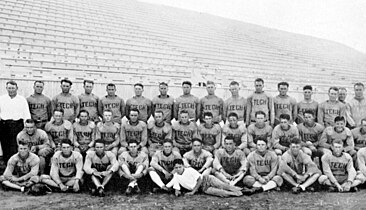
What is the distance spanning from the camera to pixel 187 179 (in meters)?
5.10

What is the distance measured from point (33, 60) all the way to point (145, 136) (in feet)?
18.7

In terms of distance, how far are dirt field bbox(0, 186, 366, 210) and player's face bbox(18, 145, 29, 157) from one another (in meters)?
0.55

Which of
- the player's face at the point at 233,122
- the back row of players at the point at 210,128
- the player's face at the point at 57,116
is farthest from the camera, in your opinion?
the player's face at the point at 233,122

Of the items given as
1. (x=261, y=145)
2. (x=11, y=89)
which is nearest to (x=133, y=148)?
(x=261, y=145)

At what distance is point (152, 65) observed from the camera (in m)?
12.8

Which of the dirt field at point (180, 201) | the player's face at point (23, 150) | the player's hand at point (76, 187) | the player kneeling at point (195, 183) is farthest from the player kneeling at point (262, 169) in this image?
Answer: the player's face at point (23, 150)

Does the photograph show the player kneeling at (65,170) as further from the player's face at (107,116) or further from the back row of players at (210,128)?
the player's face at (107,116)

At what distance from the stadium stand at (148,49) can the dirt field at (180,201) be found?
4842 millimetres

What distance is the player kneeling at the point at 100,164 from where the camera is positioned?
512 cm

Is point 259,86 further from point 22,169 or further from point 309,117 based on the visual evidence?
point 22,169

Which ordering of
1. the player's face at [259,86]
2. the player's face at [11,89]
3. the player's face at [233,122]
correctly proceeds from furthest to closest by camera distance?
the player's face at [259,86] < the player's face at [233,122] < the player's face at [11,89]

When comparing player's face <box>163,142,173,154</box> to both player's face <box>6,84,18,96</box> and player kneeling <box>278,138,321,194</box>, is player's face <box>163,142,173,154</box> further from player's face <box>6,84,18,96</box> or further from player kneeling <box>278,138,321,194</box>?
player's face <box>6,84,18,96</box>

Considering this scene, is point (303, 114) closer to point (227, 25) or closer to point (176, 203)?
point (176, 203)

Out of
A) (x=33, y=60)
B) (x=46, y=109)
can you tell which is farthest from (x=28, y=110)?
(x=33, y=60)
